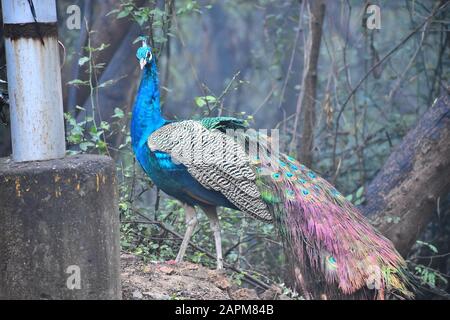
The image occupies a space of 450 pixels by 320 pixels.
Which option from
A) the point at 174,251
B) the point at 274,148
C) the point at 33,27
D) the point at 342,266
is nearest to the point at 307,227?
the point at 342,266

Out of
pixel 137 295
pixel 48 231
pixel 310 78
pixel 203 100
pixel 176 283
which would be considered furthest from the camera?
pixel 310 78

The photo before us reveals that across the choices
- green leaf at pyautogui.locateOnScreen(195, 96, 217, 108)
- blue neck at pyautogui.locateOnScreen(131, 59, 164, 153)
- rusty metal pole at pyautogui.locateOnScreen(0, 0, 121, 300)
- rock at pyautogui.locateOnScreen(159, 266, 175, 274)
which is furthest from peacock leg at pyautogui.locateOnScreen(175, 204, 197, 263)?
rusty metal pole at pyautogui.locateOnScreen(0, 0, 121, 300)

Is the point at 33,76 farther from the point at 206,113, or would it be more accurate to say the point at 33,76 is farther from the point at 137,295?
the point at 206,113

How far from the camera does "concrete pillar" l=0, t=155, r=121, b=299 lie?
11.4 feet

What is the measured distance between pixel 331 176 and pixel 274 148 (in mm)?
1769

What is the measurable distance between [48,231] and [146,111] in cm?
184

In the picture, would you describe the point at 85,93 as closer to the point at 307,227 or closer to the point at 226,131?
the point at 226,131

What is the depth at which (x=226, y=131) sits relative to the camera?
502cm

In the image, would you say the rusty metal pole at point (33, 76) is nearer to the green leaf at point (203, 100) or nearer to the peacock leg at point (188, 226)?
the peacock leg at point (188, 226)

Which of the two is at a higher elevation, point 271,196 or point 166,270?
point 271,196

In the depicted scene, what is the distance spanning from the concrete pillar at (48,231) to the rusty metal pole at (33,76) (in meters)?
0.14

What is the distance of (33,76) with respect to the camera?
358 centimetres

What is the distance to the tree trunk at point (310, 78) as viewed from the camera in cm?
630

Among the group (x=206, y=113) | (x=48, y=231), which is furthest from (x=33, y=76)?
(x=206, y=113)
